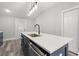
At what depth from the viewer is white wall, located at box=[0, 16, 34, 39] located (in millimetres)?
1251

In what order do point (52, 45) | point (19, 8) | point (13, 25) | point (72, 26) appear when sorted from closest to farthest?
point (52, 45) → point (13, 25) → point (19, 8) → point (72, 26)

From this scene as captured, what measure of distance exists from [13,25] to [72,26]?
1.61 meters

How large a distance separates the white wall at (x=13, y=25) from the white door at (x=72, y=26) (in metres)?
1.10

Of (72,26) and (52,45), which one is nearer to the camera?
(52,45)

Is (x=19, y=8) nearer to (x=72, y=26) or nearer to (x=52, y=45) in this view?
(x=52, y=45)

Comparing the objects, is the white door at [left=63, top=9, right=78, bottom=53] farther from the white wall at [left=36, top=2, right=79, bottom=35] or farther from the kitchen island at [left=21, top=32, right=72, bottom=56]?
the kitchen island at [left=21, top=32, right=72, bottom=56]

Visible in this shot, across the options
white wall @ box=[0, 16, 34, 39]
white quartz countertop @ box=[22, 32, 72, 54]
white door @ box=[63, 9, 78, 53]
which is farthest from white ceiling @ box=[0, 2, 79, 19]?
white quartz countertop @ box=[22, 32, 72, 54]

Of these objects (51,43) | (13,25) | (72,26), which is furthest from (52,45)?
(72,26)

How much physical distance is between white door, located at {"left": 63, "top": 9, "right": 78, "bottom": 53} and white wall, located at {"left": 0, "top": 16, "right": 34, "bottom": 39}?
1098 mm

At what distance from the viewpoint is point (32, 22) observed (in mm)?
1357

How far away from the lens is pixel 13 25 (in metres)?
1.31

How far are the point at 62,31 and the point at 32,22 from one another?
1186 mm

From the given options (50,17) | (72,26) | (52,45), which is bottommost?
(52,45)

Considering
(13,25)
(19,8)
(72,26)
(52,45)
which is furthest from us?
(72,26)
